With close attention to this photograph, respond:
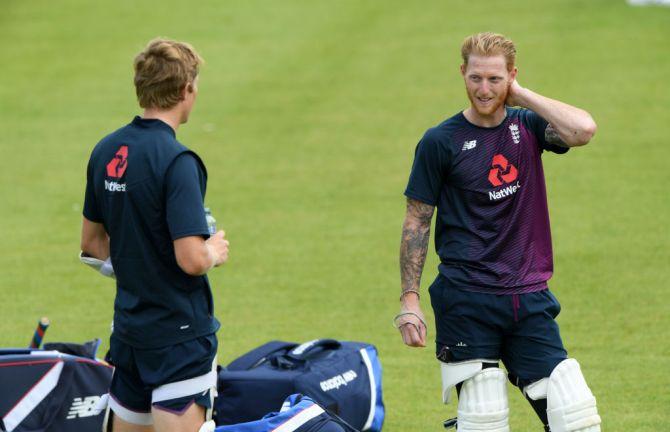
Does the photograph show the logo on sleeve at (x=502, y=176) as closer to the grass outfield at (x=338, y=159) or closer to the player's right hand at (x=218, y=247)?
the player's right hand at (x=218, y=247)

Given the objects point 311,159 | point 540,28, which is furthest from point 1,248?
point 540,28

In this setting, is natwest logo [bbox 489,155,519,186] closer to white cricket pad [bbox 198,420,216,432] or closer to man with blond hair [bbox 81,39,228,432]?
man with blond hair [bbox 81,39,228,432]

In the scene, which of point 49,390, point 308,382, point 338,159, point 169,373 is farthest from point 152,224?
point 338,159

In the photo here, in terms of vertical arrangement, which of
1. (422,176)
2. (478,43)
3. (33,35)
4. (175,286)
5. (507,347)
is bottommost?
(507,347)

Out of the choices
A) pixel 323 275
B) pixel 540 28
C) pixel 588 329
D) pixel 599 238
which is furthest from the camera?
pixel 540 28

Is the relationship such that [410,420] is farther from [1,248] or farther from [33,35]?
[33,35]

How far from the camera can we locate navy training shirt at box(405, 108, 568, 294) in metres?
5.14

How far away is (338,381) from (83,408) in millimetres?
1359

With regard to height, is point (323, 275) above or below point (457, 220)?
below

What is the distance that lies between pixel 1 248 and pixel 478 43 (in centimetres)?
685

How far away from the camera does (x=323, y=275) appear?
32.6 feet

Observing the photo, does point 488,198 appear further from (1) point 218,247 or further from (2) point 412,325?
(1) point 218,247

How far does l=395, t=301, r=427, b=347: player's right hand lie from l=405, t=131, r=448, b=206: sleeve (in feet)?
1.57

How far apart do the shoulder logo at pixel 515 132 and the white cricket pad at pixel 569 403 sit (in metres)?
0.98
